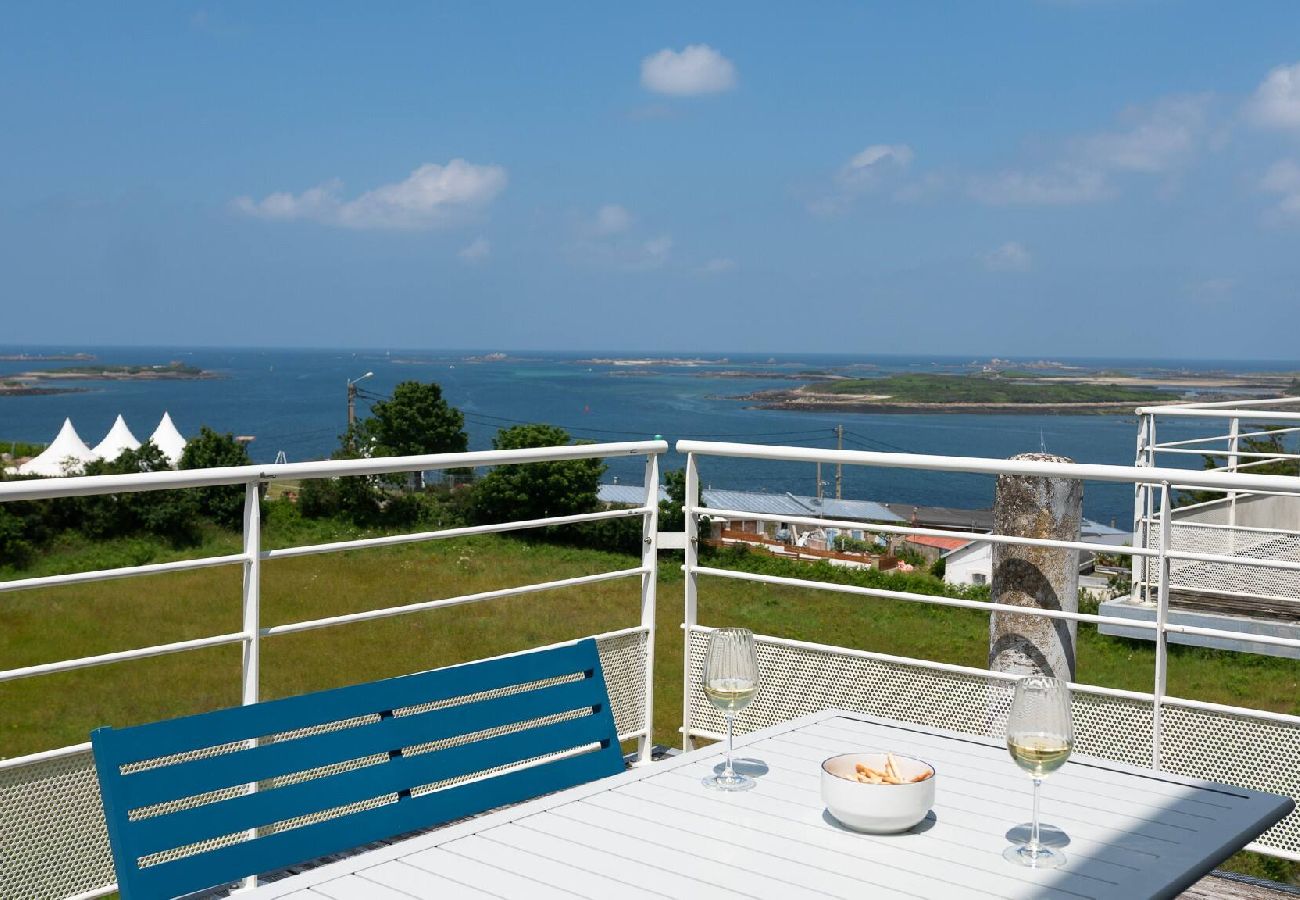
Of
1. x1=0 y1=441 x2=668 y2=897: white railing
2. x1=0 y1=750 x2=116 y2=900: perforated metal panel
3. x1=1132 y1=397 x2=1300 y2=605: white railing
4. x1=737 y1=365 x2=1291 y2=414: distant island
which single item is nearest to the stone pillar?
x1=0 y1=441 x2=668 y2=897: white railing

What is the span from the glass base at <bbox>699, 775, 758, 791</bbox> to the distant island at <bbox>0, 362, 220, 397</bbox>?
145m

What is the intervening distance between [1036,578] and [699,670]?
3.64 ft

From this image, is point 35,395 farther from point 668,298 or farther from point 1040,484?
point 1040,484

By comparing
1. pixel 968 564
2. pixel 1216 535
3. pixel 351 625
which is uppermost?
pixel 1216 535

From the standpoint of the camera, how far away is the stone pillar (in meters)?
3.74

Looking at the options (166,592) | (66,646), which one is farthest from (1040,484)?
(166,592)

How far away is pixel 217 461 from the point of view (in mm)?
29031

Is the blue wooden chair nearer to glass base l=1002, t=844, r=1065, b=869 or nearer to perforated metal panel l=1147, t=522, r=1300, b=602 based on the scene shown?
glass base l=1002, t=844, r=1065, b=869

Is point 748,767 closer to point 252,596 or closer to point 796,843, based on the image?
point 796,843

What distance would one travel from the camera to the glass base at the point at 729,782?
69.1 inches

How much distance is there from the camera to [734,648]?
175cm

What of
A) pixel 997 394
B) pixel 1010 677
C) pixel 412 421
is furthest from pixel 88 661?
pixel 997 394

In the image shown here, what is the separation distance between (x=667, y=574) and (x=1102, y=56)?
394 feet

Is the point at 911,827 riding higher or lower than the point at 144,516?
higher
